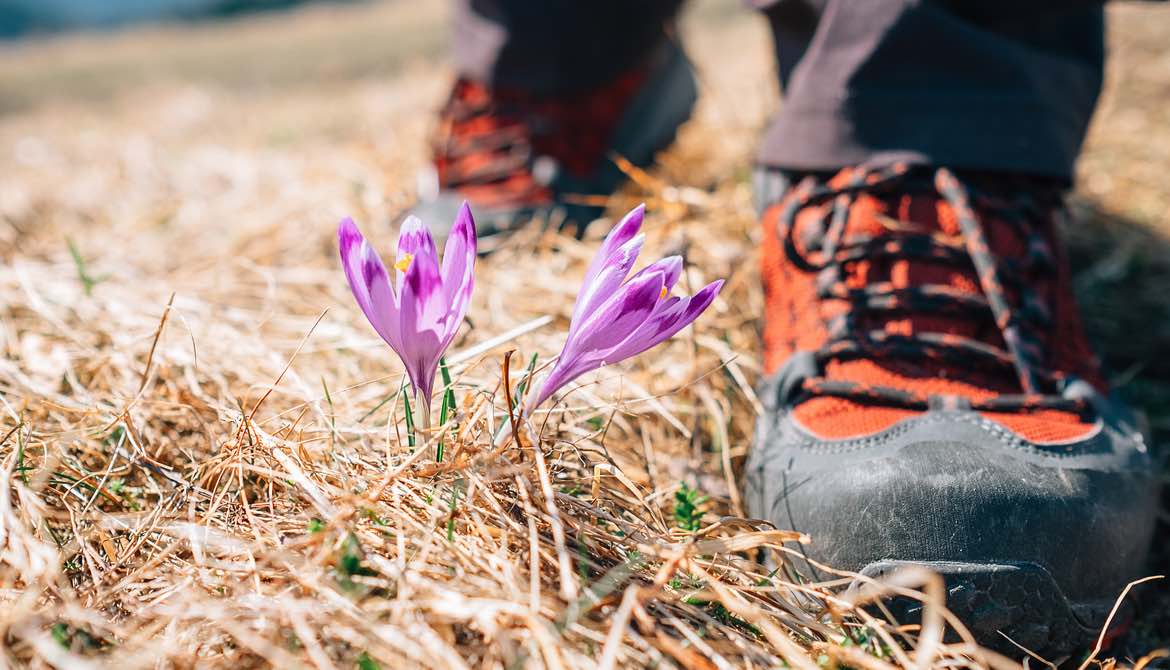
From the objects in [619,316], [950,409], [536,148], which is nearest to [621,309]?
[619,316]

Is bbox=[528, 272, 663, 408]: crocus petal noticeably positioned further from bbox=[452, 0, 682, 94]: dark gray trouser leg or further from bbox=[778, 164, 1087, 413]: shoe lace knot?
bbox=[452, 0, 682, 94]: dark gray trouser leg

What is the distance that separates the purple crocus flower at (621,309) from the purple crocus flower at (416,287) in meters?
0.11

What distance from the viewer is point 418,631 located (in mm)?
744

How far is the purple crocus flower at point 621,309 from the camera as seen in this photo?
0.84 meters

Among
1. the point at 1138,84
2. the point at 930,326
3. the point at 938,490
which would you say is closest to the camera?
the point at 938,490

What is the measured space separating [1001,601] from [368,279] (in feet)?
2.36

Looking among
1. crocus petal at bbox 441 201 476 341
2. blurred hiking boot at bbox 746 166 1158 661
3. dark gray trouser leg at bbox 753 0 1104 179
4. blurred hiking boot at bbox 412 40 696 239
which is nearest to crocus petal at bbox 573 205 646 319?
crocus petal at bbox 441 201 476 341

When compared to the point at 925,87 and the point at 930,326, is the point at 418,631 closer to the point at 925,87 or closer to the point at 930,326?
the point at 930,326

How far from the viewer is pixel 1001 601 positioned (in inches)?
36.2

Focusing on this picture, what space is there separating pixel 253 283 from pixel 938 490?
1.35 metres

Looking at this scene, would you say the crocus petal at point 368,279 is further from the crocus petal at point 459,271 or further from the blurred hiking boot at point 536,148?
the blurred hiking boot at point 536,148

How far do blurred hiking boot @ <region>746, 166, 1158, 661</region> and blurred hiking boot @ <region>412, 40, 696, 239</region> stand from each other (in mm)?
624

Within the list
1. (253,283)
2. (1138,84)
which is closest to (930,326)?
(253,283)

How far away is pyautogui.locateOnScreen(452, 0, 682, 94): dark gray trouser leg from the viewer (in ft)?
6.08
